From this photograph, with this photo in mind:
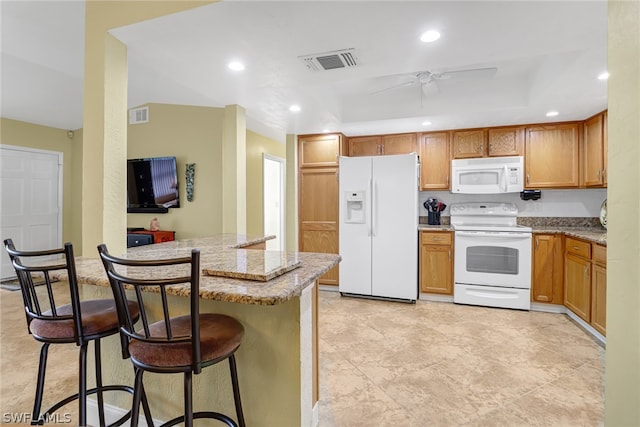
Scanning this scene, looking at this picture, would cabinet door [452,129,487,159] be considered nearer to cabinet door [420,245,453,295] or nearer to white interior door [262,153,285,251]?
cabinet door [420,245,453,295]

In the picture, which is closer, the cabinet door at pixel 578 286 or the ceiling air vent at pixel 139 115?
Result: the cabinet door at pixel 578 286

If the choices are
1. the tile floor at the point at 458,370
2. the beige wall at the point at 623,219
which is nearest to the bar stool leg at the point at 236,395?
the tile floor at the point at 458,370

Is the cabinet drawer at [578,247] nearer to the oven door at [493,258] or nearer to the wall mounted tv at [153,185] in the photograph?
the oven door at [493,258]

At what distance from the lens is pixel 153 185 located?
188 inches

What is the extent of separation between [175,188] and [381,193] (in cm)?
292

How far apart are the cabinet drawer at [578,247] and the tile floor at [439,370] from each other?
2.34 feet

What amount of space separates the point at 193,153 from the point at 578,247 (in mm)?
4729

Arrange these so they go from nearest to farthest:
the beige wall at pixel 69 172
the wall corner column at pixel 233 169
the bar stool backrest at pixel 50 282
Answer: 1. the bar stool backrest at pixel 50 282
2. the wall corner column at pixel 233 169
3. the beige wall at pixel 69 172

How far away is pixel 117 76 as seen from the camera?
199cm

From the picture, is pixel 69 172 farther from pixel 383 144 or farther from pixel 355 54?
pixel 355 54

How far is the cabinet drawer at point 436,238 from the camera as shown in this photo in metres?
3.87

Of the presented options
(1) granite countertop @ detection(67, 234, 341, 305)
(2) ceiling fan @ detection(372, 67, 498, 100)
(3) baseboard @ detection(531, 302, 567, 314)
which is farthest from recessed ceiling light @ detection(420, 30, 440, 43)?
(3) baseboard @ detection(531, 302, 567, 314)

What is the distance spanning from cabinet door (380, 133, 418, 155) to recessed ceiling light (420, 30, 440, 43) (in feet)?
8.03

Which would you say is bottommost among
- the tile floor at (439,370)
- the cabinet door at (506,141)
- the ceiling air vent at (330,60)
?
the tile floor at (439,370)
